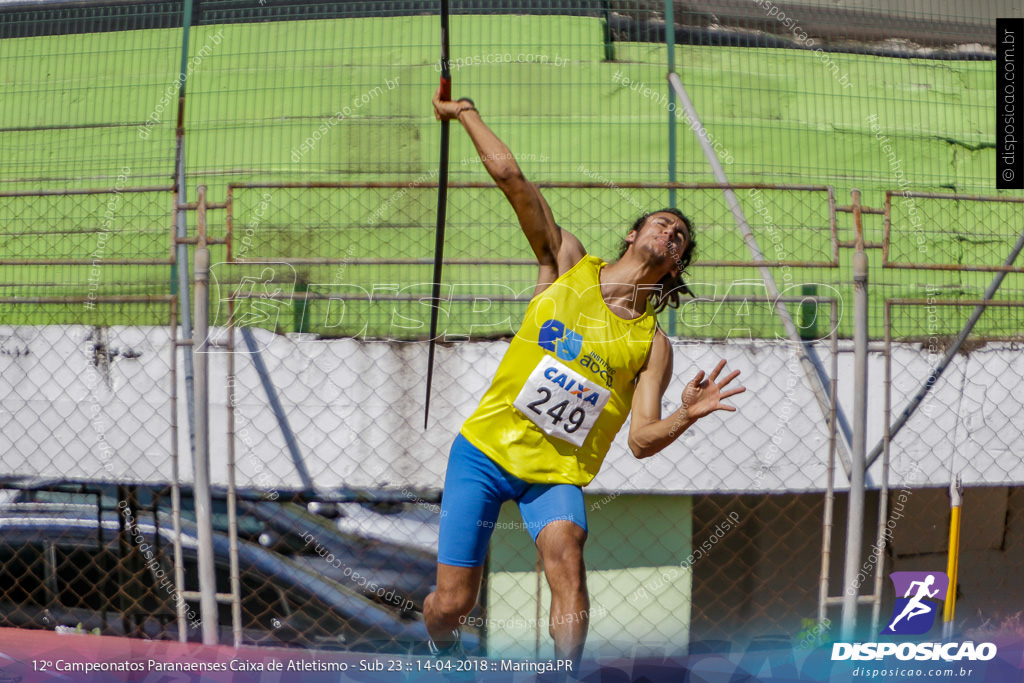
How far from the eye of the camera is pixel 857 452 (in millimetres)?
3379

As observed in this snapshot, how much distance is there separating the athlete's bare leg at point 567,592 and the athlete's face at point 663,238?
1.01 meters

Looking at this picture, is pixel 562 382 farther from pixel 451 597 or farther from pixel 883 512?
pixel 883 512

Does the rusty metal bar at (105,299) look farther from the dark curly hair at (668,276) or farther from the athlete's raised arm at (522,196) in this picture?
the dark curly hair at (668,276)

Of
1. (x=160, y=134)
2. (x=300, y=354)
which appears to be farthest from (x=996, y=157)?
(x=160, y=134)

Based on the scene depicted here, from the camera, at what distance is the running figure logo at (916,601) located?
361 centimetres

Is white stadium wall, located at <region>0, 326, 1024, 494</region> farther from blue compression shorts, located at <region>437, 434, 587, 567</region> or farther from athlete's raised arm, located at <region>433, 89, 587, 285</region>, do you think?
athlete's raised arm, located at <region>433, 89, 587, 285</region>

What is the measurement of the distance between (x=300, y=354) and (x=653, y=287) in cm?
178

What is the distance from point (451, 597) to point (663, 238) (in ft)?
4.85

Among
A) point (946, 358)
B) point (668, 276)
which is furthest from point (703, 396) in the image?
point (946, 358)

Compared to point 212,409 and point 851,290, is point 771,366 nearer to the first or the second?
point 851,290

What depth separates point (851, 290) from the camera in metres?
4.00

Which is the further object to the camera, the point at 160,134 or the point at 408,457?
the point at 160,134

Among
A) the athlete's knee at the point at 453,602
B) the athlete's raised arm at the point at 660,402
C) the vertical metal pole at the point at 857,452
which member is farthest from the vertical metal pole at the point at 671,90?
the athlete's knee at the point at 453,602

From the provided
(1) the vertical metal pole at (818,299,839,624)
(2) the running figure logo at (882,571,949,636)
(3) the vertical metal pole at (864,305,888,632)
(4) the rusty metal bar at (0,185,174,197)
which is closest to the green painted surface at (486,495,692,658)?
(1) the vertical metal pole at (818,299,839,624)
